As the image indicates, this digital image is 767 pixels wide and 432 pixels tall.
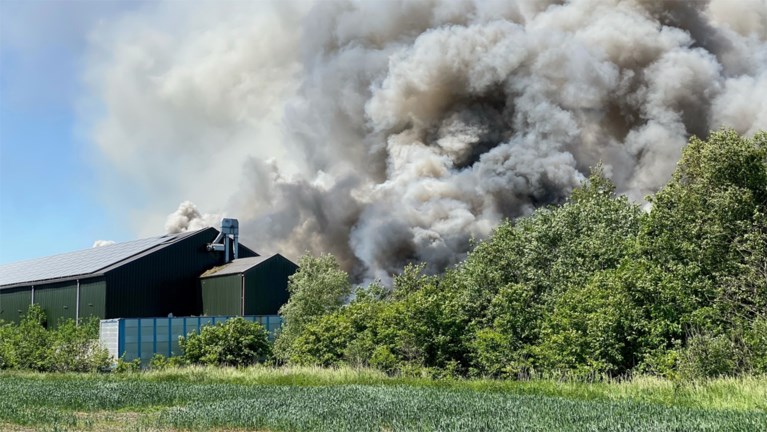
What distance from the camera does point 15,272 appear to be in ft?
230

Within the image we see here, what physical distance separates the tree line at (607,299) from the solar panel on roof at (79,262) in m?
23.2

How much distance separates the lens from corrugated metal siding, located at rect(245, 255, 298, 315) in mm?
52000

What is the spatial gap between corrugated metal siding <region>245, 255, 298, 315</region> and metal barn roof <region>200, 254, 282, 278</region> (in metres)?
0.39

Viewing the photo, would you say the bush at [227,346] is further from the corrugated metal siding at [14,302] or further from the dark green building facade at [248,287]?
the corrugated metal siding at [14,302]

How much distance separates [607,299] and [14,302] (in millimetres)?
52214

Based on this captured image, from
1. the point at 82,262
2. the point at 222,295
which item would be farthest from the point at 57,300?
the point at 222,295

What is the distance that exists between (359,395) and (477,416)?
6.07m

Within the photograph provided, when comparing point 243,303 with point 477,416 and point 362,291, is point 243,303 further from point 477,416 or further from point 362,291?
point 477,416

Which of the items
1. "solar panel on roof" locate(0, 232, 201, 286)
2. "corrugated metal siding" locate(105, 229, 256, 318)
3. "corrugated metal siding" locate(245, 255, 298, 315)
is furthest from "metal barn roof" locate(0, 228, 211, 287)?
"corrugated metal siding" locate(245, 255, 298, 315)

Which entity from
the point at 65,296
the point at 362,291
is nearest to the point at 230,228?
the point at 65,296

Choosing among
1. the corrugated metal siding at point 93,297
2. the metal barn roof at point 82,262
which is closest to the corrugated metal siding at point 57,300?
the metal barn roof at point 82,262

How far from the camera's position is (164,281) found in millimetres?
54031

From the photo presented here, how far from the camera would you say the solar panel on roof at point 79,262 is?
179 ft

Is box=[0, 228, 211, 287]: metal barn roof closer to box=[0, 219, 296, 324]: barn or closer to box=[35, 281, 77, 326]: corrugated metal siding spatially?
box=[0, 219, 296, 324]: barn
